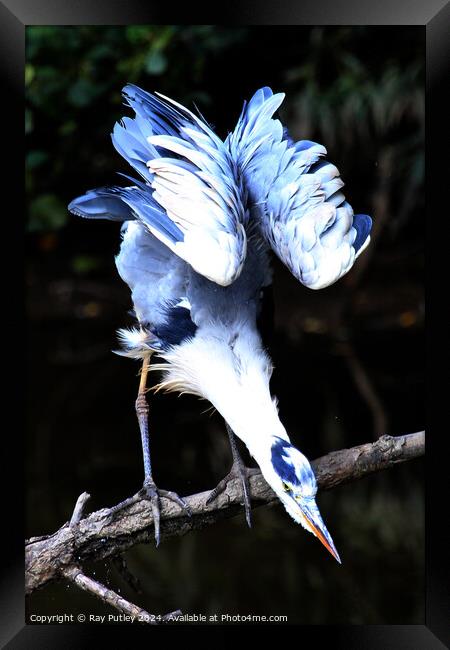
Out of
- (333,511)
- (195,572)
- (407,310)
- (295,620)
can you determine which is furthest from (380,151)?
(295,620)

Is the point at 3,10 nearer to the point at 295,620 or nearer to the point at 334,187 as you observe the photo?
the point at 334,187

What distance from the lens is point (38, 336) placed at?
470 cm

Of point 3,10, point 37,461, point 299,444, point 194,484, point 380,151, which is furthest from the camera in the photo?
point 380,151

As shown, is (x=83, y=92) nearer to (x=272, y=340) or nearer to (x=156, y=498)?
(x=272, y=340)

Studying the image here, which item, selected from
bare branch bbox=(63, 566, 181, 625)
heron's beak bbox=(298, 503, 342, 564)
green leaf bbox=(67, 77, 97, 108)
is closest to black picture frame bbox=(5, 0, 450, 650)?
bare branch bbox=(63, 566, 181, 625)

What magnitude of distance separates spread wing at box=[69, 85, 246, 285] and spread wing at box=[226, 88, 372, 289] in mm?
79

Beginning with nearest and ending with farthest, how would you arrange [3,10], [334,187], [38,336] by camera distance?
[3,10] → [334,187] → [38,336]

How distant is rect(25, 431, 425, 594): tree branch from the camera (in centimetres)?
198

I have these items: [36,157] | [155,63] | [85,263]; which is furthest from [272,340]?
[85,263]

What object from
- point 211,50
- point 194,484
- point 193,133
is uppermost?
point 211,50

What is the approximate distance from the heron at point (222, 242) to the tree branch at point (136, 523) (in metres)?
0.04

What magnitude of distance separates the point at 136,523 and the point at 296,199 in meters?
0.87

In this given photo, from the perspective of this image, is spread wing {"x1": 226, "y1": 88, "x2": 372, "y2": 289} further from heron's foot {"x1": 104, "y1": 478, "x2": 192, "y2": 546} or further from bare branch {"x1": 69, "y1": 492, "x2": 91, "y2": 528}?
bare branch {"x1": 69, "y1": 492, "x2": 91, "y2": 528}

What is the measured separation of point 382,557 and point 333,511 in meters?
0.31
